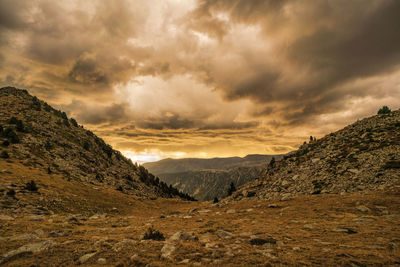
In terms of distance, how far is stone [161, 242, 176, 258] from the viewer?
24.6 feet

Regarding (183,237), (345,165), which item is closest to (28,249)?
(183,237)

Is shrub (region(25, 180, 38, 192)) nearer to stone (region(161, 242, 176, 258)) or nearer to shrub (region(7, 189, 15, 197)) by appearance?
shrub (region(7, 189, 15, 197))

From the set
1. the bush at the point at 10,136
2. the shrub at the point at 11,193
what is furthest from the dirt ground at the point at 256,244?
the bush at the point at 10,136

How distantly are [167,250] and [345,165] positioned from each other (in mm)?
27010

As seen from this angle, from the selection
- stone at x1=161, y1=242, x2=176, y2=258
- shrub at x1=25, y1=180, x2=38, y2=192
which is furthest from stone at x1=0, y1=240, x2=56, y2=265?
shrub at x1=25, y1=180, x2=38, y2=192

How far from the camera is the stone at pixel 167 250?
751 cm

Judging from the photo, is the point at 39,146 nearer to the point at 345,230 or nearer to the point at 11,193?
the point at 11,193

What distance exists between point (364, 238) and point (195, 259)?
9082 millimetres

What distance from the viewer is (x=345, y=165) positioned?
23.6 m

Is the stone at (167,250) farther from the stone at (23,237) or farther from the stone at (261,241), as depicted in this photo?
the stone at (23,237)

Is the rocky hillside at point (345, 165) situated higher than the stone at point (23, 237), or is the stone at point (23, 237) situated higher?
the rocky hillside at point (345, 165)

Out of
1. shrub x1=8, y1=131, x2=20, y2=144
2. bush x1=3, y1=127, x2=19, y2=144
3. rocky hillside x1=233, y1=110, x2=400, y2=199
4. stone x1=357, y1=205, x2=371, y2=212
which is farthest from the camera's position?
bush x1=3, y1=127, x2=19, y2=144

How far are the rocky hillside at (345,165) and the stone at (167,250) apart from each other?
2073 cm

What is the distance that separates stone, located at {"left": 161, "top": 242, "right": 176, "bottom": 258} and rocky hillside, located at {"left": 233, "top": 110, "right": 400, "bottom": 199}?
20734 mm
